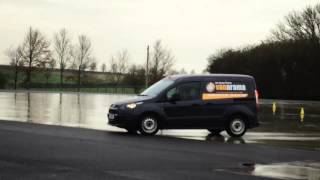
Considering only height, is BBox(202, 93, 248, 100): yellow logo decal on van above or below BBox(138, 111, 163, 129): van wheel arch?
above

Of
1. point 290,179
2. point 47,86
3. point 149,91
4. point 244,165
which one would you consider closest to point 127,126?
point 149,91

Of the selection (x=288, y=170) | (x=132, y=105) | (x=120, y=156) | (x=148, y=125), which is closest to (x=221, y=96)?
(x=148, y=125)

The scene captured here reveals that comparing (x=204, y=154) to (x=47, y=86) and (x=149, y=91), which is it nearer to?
(x=149, y=91)

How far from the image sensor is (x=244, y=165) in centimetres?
1148

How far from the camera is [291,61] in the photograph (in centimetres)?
6931

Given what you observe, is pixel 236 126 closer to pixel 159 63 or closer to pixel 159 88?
pixel 159 88

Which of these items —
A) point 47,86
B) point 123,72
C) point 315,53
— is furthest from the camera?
point 123,72

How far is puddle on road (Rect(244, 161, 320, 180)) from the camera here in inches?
404

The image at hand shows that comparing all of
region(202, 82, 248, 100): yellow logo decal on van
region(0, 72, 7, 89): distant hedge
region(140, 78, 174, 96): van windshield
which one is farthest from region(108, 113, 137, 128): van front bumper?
region(0, 72, 7, 89): distant hedge

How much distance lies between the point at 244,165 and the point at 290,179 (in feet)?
5.61

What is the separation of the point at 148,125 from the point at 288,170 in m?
7.35

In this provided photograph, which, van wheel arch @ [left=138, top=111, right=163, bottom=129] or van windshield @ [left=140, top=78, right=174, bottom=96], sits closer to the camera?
van wheel arch @ [left=138, top=111, right=163, bottom=129]

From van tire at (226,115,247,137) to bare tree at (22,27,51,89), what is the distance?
77.1 meters

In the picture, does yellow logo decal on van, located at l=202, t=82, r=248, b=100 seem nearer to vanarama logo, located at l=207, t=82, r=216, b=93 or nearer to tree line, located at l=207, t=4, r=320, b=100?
vanarama logo, located at l=207, t=82, r=216, b=93
